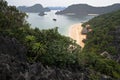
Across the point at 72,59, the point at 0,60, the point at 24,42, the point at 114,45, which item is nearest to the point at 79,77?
the point at 72,59

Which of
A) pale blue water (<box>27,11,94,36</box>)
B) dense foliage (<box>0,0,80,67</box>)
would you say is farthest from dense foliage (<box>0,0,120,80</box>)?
pale blue water (<box>27,11,94,36</box>)

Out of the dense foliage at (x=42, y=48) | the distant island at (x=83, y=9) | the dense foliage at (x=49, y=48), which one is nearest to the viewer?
the dense foliage at (x=42, y=48)

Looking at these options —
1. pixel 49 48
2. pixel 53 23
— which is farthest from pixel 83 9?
pixel 49 48

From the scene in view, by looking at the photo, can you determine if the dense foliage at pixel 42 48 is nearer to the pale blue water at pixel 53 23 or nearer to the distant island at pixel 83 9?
the pale blue water at pixel 53 23

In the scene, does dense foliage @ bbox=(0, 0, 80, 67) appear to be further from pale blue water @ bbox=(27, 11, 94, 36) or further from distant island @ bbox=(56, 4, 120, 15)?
distant island @ bbox=(56, 4, 120, 15)

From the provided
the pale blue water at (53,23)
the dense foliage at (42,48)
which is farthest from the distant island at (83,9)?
the dense foliage at (42,48)

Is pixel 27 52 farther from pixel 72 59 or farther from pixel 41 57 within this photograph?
pixel 72 59

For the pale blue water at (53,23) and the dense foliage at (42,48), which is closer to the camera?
the dense foliage at (42,48)

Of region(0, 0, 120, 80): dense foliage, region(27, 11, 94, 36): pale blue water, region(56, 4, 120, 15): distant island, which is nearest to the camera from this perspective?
region(0, 0, 120, 80): dense foliage

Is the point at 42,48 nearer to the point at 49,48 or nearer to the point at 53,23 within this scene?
the point at 49,48

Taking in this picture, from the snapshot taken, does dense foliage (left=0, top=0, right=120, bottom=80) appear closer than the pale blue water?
Yes

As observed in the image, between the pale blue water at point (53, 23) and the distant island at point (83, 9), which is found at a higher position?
the distant island at point (83, 9)
